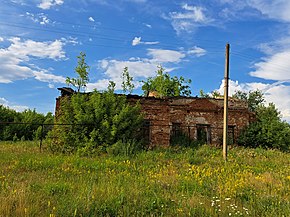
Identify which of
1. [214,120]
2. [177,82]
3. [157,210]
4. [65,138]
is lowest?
[157,210]

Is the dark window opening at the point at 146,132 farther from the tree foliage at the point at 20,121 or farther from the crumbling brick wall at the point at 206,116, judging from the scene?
the tree foliage at the point at 20,121

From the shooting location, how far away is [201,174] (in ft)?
29.6

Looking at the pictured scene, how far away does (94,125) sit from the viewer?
14852 millimetres

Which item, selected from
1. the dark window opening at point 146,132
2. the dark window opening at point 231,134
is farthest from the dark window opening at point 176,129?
the dark window opening at point 231,134

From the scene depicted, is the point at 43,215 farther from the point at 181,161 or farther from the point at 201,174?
the point at 181,161

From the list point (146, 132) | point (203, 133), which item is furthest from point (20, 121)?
point (203, 133)

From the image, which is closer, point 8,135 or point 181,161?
point 181,161

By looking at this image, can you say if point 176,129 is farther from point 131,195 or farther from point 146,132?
point 131,195

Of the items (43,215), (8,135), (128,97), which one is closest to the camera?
(43,215)

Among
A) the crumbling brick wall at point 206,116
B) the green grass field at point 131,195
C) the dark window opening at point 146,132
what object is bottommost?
the green grass field at point 131,195

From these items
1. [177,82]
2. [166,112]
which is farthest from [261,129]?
[177,82]

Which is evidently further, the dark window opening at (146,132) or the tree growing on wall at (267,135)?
the tree growing on wall at (267,135)

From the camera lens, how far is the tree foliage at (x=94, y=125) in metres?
14.4

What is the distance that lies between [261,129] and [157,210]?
19.0 meters
